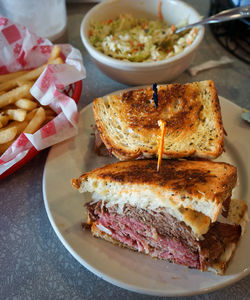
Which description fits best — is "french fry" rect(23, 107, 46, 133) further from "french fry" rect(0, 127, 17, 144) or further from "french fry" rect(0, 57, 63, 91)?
"french fry" rect(0, 57, 63, 91)

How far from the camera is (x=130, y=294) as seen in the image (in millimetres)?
1448

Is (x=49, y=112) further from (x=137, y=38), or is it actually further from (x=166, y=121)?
(x=137, y=38)

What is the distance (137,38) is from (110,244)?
1.65 m

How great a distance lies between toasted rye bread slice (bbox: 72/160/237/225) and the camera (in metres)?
1.34

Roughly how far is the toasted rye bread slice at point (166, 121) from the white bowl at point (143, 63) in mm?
221

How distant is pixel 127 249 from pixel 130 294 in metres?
0.20

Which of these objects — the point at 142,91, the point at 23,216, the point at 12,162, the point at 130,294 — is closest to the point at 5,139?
the point at 12,162

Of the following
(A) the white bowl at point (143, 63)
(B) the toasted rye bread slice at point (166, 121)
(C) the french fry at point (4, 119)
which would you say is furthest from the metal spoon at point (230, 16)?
(C) the french fry at point (4, 119)

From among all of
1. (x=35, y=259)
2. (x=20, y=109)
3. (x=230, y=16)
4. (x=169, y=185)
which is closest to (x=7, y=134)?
(x=20, y=109)

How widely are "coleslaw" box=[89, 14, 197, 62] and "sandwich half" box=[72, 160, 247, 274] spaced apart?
104 cm

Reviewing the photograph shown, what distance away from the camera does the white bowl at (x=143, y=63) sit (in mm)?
2109

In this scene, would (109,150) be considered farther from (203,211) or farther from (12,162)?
(203,211)

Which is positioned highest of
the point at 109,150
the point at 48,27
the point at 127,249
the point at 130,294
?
the point at 48,27

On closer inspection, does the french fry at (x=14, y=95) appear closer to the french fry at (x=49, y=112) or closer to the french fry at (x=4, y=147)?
the french fry at (x=49, y=112)
